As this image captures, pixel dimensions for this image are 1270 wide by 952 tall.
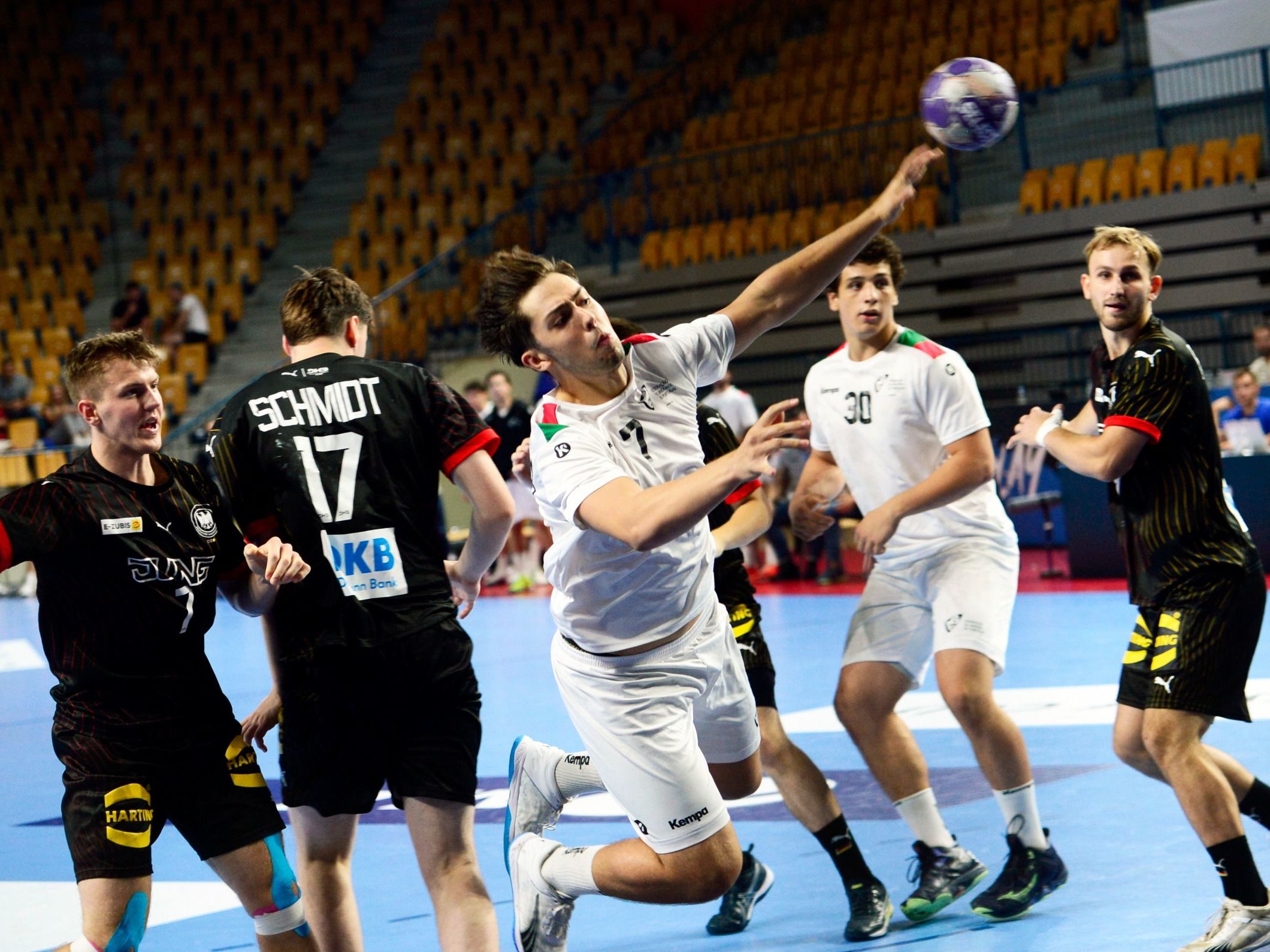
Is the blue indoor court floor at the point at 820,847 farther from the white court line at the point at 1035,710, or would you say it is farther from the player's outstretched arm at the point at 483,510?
the player's outstretched arm at the point at 483,510

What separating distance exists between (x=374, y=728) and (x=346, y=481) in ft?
2.10

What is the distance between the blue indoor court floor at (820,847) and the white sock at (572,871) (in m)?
0.56

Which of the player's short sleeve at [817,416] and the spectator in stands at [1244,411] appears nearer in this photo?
the player's short sleeve at [817,416]

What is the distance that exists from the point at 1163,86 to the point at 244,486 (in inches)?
629

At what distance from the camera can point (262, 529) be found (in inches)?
156

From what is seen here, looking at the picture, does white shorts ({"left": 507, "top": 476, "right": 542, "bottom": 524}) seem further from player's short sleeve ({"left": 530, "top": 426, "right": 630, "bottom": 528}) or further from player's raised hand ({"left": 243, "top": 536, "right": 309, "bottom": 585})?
player's raised hand ({"left": 243, "top": 536, "right": 309, "bottom": 585})

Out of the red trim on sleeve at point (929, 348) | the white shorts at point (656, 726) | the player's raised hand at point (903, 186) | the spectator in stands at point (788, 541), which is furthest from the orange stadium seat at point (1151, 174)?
the white shorts at point (656, 726)

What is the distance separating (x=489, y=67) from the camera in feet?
81.9

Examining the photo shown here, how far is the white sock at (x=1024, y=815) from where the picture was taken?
188 inches

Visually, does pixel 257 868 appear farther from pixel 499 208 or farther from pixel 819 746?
pixel 499 208

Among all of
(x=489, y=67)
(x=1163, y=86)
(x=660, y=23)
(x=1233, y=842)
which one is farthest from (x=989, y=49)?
(x=1233, y=842)

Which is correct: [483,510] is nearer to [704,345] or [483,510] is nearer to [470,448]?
[470,448]

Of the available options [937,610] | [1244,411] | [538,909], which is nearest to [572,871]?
[538,909]

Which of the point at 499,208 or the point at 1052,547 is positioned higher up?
the point at 499,208
